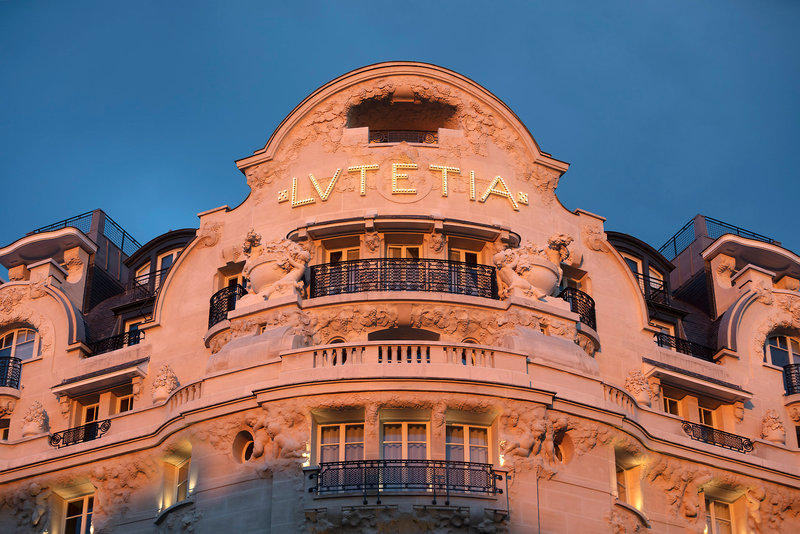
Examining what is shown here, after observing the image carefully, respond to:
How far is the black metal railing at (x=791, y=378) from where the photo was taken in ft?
120

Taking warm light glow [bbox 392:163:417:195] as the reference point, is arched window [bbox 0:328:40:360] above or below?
below

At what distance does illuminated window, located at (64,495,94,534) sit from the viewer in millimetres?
33281

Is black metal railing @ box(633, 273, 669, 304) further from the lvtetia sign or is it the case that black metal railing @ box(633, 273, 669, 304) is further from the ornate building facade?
the lvtetia sign

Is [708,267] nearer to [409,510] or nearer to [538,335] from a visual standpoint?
[538,335]

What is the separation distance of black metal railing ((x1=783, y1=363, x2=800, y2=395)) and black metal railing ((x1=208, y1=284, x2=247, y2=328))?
47.4 feet

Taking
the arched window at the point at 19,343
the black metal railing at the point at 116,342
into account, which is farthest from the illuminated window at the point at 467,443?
the arched window at the point at 19,343

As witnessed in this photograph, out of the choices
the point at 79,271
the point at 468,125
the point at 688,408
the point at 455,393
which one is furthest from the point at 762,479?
the point at 79,271

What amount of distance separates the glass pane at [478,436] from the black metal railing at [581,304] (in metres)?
5.14

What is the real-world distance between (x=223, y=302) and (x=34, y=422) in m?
5.74

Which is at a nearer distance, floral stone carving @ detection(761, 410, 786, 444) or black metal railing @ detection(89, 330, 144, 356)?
floral stone carving @ detection(761, 410, 786, 444)

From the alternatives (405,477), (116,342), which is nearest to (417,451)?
(405,477)

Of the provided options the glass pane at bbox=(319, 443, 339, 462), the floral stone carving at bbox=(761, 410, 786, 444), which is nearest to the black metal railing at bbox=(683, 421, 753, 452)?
the floral stone carving at bbox=(761, 410, 786, 444)

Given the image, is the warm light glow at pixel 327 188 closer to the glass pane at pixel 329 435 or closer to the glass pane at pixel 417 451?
the glass pane at pixel 329 435

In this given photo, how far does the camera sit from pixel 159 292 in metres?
35.7
